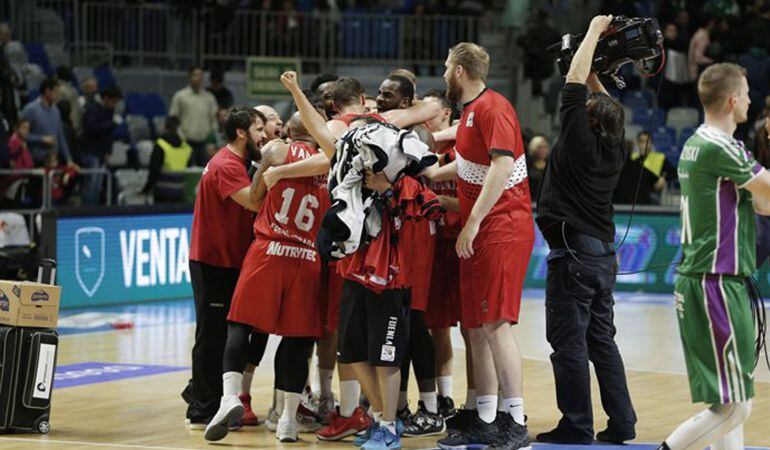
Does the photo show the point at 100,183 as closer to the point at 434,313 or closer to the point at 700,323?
the point at 434,313

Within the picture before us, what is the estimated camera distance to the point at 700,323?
23.5ft

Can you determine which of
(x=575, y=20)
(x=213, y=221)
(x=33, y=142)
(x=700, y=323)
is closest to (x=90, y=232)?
(x=33, y=142)

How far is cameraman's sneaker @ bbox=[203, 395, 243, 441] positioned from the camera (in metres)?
8.70

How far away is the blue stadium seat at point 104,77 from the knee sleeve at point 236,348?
13541 millimetres

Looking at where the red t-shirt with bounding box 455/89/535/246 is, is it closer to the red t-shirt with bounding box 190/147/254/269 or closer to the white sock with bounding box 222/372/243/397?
the red t-shirt with bounding box 190/147/254/269

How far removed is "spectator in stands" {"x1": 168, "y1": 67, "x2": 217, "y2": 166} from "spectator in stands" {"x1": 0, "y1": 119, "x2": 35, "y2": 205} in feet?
9.34

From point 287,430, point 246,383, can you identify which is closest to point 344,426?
point 287,430

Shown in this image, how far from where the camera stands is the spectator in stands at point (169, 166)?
18.6 metres

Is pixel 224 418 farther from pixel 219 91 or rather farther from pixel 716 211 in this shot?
pixel 219 91

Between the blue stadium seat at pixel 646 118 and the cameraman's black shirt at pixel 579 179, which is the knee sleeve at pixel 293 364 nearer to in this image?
the cameraman's black shirt at pixel 579 179

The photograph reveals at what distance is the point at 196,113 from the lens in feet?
67.6

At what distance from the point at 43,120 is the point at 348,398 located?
10346 mm

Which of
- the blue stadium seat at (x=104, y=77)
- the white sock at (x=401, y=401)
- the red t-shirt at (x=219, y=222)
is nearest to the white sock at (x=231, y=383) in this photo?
the red t-shirt at (x=219, y=222)

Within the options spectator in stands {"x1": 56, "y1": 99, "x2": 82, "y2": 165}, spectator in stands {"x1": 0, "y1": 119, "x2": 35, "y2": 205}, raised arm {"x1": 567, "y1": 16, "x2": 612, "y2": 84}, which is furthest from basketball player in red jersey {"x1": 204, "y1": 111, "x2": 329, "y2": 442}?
spectator in stands {"x1": 56, "y1": 99, "x2": 82, "y2": 165}
